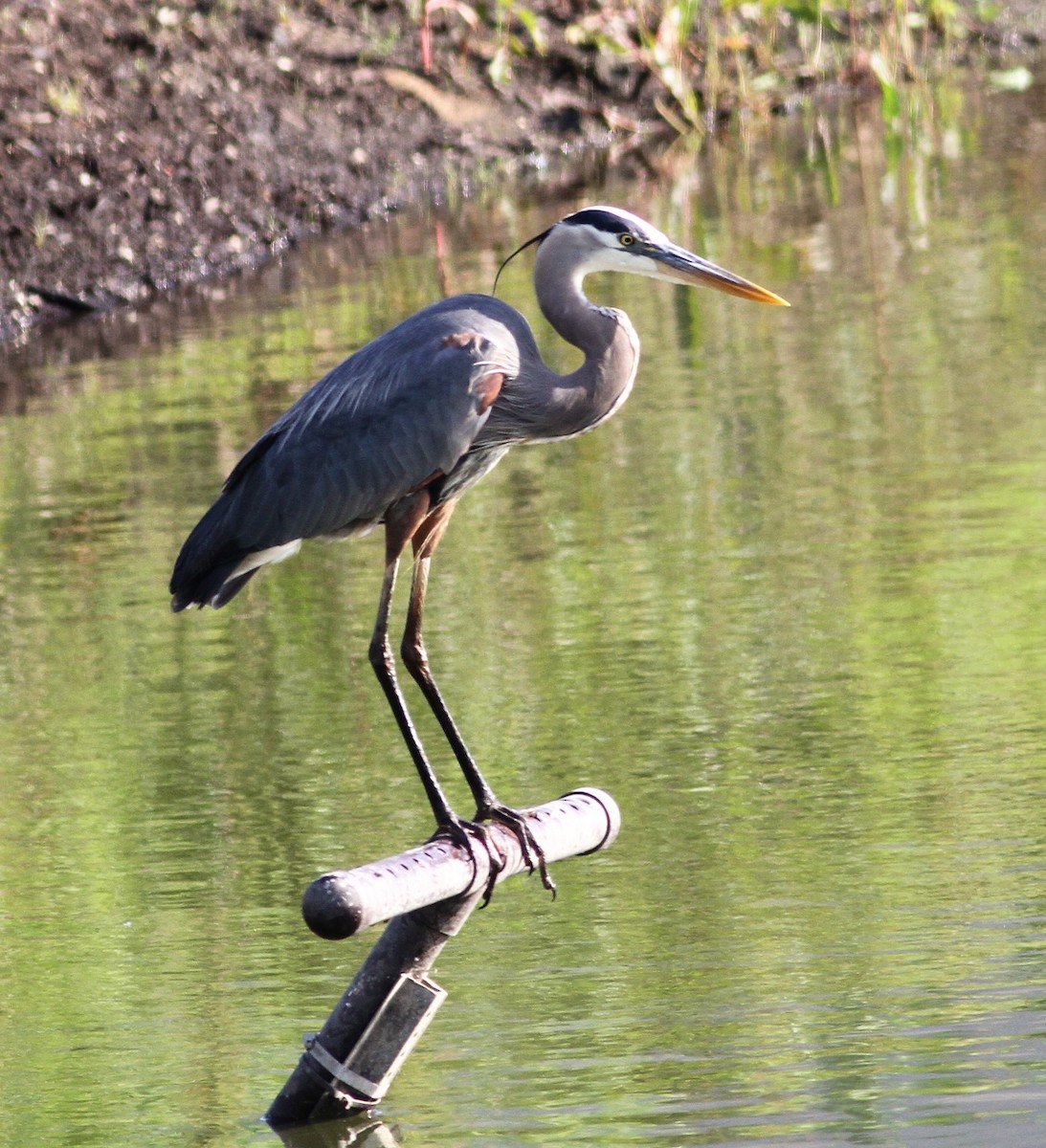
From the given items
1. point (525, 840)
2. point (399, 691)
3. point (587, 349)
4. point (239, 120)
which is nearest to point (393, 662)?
point (399, 691)

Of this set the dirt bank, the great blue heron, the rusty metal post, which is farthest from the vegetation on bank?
the rusty metal post

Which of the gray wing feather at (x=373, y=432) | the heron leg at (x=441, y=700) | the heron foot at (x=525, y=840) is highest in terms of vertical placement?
the gray wing feather at (x=373, y=432)

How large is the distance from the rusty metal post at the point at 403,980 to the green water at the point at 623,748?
0.57 ft

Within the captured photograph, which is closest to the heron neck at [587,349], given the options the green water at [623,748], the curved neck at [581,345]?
the curved neck at [581,345]

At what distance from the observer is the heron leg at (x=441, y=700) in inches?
195

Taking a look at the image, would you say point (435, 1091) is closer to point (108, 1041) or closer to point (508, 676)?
point (108, 1041)

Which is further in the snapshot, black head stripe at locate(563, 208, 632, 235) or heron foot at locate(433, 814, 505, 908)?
Answer: black head stripe at locate(563, 208, 632, 235)

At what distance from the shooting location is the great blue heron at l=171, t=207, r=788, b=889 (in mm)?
5215

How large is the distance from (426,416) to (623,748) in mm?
2196

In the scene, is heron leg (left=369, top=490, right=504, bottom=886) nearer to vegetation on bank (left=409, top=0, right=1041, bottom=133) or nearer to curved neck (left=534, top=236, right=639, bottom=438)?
curved neck (left=534, top=236, right=639, bottom=438)

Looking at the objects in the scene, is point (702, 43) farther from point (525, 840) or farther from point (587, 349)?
point (525, 840)

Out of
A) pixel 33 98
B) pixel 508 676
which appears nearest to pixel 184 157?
pixel 33 98

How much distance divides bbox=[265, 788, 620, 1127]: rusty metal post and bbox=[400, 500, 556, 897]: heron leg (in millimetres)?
39

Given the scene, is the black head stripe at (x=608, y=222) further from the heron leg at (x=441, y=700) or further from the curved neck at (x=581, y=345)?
the heron leg at (x=441, y=700)
